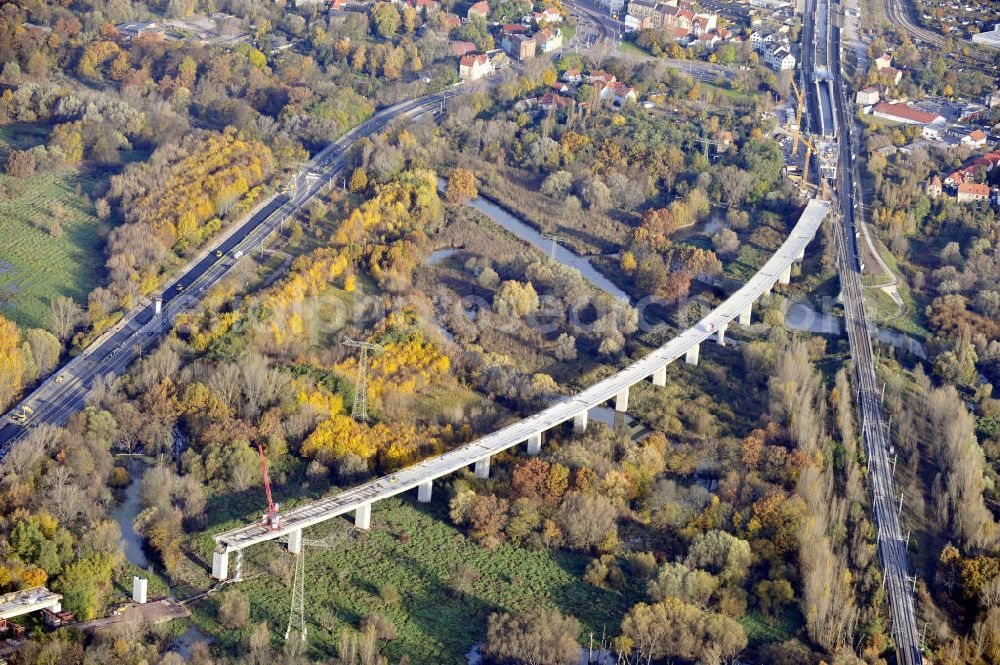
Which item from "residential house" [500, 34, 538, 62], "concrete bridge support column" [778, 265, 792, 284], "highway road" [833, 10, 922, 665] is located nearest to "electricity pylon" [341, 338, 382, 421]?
"highway road" [833, 10, 922, 665]

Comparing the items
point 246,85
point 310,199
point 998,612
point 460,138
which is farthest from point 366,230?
point 998,612

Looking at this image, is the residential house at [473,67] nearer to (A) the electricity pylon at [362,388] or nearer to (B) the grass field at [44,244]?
(B) the grass field at [44,244]

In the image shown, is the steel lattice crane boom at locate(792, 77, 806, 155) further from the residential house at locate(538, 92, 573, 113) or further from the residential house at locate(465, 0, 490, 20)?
the residential house at locate(465, 0, 490, 20)

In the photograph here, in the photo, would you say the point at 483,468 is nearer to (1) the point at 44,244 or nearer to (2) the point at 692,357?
(2) the point at 692,357

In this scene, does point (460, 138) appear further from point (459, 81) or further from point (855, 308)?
point (855, 308)

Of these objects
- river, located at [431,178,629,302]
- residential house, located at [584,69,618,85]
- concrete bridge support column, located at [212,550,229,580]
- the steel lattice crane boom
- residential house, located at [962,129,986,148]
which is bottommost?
river, located at [431,178,629,302]

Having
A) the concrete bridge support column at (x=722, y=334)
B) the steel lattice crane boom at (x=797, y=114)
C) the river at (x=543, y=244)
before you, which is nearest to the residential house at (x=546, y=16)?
the steel lattice crane boom at (x=797, y=114)
